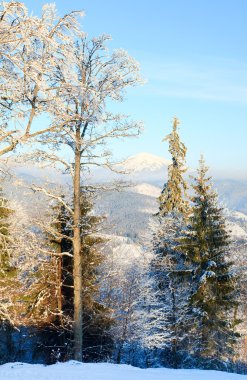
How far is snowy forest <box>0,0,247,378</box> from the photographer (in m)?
7.39

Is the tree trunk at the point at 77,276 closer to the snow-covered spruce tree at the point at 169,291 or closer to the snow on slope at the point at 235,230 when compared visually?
the snow-covered spruce tree at the point at 169,291

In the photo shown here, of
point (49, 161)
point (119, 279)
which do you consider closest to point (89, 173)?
point (49, 161)

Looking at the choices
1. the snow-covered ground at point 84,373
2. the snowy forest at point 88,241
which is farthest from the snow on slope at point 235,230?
the snow-covered ground at point 84,373

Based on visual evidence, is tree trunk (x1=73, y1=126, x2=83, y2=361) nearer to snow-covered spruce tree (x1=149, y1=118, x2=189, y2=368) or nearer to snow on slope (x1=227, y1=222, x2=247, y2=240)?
snow-covered spruce tree (x1=149, y1=118, x2=189, y2=368)

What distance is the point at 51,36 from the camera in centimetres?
706

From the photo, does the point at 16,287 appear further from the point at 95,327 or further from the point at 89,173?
the point at 89,173

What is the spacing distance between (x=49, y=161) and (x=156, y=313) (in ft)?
50.9

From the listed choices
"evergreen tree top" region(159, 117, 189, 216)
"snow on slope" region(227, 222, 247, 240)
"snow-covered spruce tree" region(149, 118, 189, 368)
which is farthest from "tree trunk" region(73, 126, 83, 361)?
"evergreen tree top" region(159, 117, 189, 216)

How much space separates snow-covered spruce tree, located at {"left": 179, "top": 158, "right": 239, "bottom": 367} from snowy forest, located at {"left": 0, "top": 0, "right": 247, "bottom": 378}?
0.06 meters

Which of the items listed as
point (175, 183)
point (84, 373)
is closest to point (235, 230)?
point (175, 183)

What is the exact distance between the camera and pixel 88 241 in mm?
19109

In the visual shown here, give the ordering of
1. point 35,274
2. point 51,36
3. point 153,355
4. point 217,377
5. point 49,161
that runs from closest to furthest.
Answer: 1. point 51,36
2. point 217,377
3. point 49,161
4. point 35,274
5. point 153,355

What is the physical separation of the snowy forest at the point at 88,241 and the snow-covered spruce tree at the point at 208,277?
60 mm

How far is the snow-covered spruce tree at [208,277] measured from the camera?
65.8 ft
